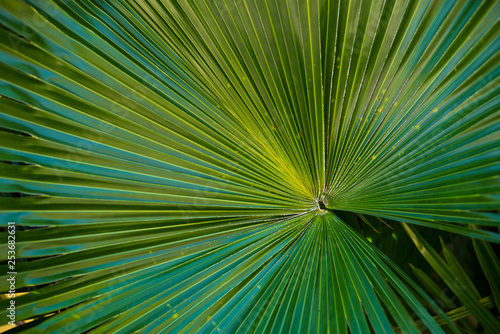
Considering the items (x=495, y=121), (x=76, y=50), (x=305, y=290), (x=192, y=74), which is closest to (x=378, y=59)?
(x=495, y=121)

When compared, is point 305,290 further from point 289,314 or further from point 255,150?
point 255,150

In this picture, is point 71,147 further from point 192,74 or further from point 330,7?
point 330,7

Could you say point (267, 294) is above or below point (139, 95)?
below

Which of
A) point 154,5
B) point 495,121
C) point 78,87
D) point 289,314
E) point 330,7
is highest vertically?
point 154,5

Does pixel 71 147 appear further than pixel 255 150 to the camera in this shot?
No

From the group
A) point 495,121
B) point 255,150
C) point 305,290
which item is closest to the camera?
point 495,121

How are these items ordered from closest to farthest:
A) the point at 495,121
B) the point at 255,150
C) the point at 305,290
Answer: the point at 495,121
the point at 305,290
the point at 255,150
